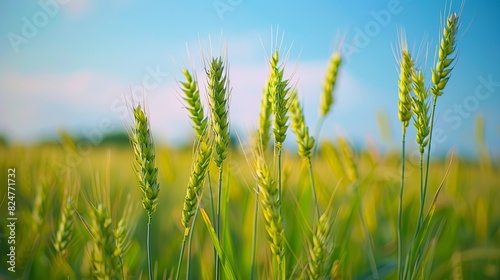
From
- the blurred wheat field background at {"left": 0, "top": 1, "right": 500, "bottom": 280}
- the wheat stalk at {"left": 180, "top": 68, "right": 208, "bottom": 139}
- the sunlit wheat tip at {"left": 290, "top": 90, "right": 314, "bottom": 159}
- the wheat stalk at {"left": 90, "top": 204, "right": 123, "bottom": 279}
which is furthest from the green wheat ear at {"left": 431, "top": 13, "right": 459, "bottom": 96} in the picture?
the wheat stalk at {"left": 90, "top": 204, "right": 123, "bottom": 279}

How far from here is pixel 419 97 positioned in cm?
61

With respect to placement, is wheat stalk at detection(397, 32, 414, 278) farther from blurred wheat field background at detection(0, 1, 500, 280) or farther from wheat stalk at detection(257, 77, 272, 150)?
wheat stalk at detection(257, 77, 272, 150)

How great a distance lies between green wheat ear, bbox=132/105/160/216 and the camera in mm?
520

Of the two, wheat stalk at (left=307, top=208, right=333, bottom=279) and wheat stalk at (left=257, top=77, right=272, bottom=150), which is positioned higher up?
wheat stalk at (left=257, top=77, right=272, bottom=150)

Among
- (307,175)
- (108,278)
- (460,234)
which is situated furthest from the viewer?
(460,234)

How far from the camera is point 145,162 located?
0.52 metres

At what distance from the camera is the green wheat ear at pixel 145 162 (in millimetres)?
520

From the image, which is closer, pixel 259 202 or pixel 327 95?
pixel 259 202

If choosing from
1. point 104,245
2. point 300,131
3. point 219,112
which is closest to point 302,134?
point 300,131

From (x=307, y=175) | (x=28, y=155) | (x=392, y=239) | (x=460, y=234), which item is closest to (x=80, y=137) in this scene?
(x=28, y=155)

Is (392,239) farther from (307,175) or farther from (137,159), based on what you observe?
(137,159)

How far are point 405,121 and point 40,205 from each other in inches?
21.2

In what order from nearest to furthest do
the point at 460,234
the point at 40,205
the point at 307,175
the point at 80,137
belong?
the point at 40,205 → the point at 307,175 → the point at 80,137 → the point at 460,234

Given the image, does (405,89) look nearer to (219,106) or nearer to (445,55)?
(445,55)
